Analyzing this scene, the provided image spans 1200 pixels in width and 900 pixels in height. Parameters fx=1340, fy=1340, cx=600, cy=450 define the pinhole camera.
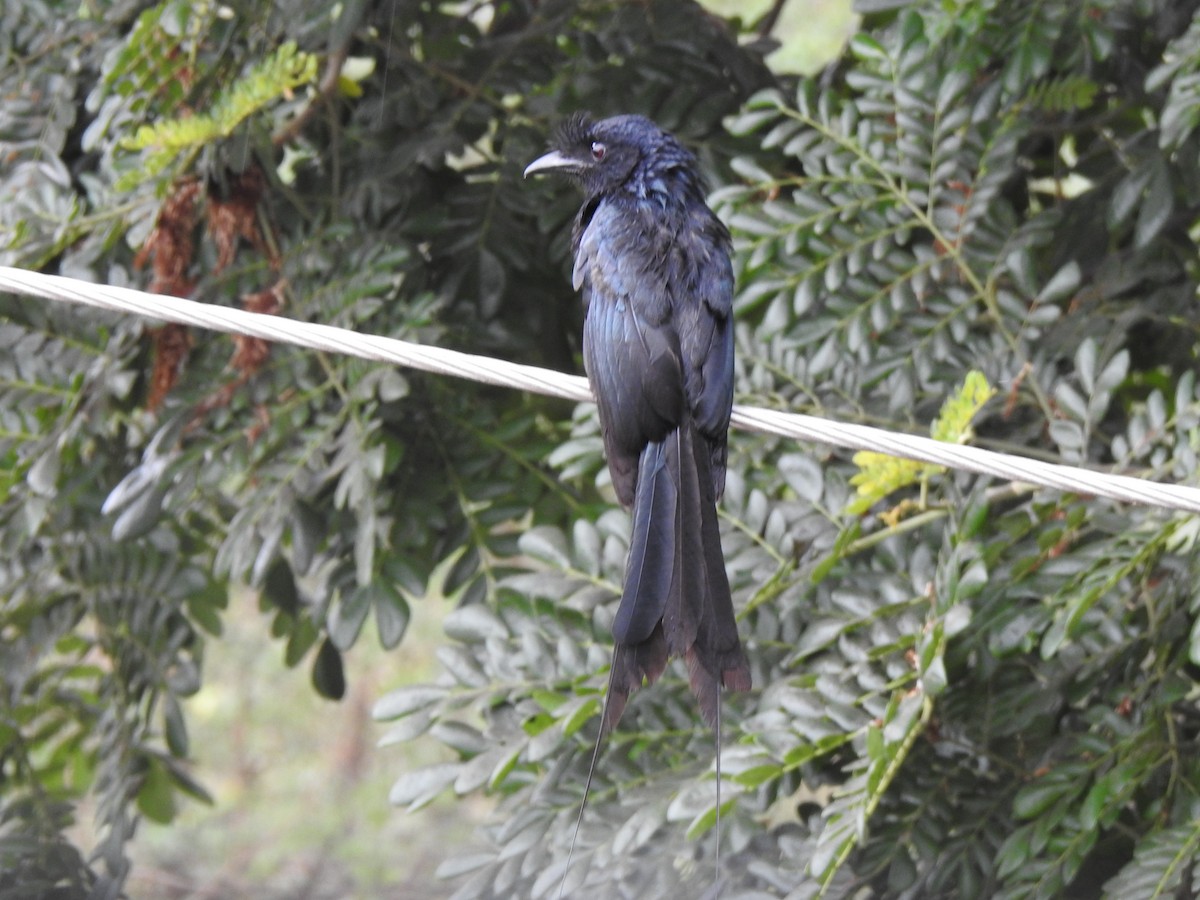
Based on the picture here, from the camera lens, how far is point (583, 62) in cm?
345

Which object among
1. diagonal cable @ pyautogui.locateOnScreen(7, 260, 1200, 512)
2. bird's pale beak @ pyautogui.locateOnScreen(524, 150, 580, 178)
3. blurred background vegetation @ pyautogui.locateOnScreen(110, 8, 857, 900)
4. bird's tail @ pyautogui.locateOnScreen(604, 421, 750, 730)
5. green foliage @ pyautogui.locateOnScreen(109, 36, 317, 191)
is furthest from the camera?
blurred background vegetation @ pyautogui.locateOnScreen(110, 8, 857, 900)

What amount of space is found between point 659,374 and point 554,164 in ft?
2.61

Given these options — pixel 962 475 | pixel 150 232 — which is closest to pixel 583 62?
pixel 150 232

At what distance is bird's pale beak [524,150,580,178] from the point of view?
10.5 ft

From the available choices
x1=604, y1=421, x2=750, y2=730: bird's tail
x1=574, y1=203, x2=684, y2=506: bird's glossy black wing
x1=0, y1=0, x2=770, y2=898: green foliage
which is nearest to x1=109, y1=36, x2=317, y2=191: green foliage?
x1=0, y1=0, x2=770, y2=898: green foliage

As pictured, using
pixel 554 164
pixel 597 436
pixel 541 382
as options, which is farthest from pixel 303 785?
pixel 541 382

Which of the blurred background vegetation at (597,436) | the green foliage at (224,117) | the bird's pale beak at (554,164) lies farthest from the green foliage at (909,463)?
the green foliage at (224,117)

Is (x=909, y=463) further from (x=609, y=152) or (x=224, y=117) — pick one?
(x=224, y=117)

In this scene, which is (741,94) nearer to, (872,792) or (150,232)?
(150,232)

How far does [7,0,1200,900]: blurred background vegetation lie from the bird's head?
0.59 ft

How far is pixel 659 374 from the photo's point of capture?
264 cm

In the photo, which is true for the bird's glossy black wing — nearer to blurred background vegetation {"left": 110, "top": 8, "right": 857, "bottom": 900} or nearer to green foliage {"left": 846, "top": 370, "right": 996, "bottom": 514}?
green foliage {"left": 846, "top": 370, "right": 996, "bottom": 514}

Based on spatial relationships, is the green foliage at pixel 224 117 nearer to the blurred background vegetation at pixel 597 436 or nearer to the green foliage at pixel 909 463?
the blurred background vegetation at pixel 597 436

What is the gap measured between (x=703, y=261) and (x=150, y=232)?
4.59ft
